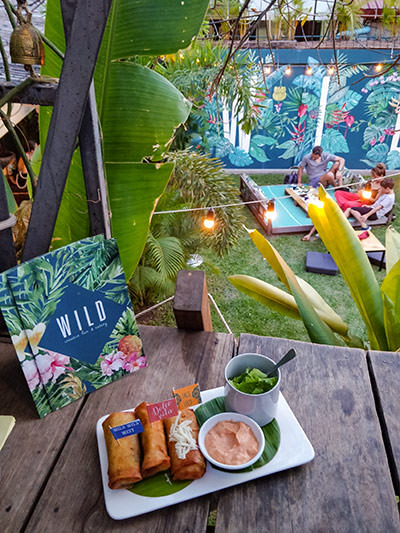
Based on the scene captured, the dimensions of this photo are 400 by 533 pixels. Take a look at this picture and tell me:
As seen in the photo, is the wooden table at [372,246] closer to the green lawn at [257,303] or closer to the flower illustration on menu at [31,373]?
the green lawn at [257,303]

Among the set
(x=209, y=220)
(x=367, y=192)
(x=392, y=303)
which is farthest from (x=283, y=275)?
(x=367, y=192)

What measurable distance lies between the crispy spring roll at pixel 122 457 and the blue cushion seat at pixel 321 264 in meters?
4.71

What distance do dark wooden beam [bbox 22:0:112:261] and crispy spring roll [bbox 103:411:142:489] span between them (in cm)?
45

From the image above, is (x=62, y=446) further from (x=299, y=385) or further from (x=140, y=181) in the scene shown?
(x=140, y=181)

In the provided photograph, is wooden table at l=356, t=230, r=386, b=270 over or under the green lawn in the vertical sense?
over

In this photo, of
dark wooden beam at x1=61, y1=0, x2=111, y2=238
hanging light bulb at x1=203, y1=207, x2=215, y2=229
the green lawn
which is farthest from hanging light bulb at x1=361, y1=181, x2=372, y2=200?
dark wooden beam at x1=61, y1=0, x2=111, y2=238

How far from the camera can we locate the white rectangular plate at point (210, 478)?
70cm

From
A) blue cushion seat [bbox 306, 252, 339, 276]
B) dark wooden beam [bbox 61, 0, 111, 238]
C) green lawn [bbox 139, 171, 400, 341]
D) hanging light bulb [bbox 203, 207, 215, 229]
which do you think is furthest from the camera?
blue cushion seat [bbox 306, 252, 339, 276]

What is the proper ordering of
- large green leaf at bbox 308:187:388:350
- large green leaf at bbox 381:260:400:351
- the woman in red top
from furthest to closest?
1. the woman in red top
2. large green leaf at bbox 308:187:388:350
3. large green leaf at bbox 381:260:400:351

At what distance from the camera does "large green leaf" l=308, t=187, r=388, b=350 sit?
4.80 ft

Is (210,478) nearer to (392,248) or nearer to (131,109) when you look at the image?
(131,109)

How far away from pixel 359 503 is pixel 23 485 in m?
0.63

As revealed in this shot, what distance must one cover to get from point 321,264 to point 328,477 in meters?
4.73

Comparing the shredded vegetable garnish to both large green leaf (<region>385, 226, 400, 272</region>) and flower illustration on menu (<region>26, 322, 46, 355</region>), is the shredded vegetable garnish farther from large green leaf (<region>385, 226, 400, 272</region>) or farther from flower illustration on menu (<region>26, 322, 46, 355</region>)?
large green leaf (<region>385, 226, 400, 272</region>)
